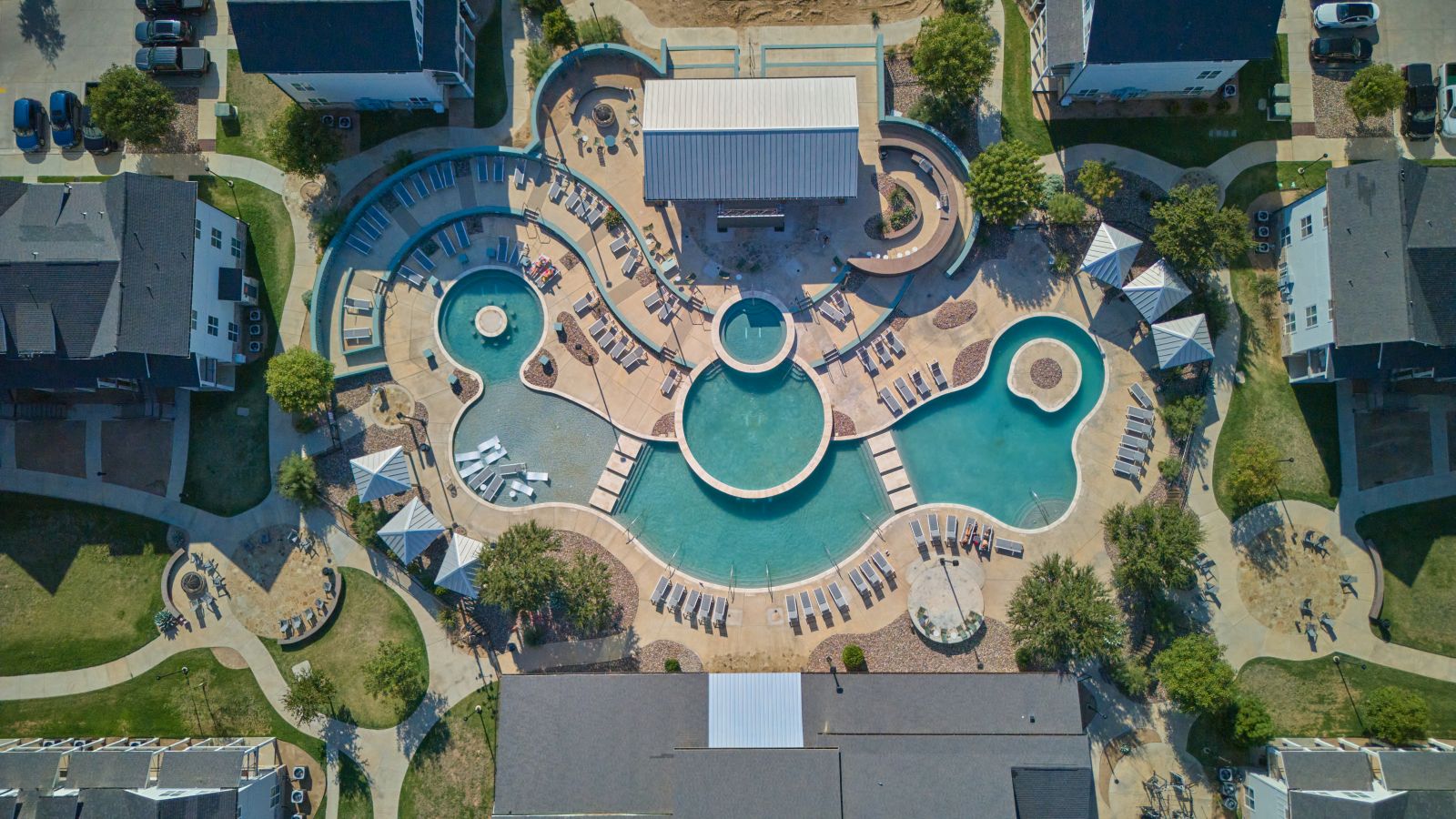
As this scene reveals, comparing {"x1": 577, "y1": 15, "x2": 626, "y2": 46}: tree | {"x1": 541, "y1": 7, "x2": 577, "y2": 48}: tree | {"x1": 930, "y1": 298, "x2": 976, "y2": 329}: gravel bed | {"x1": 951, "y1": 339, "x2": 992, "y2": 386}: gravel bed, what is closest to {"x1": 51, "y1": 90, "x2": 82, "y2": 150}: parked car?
{"x1": 541, "y1": 7, "x2": 577, "y2": 48}: tree

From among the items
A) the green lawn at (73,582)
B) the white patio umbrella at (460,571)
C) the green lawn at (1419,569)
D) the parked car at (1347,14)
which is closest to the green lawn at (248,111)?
the green lawn at (73,582)

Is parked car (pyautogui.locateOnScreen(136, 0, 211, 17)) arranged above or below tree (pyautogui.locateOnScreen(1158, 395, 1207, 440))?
above

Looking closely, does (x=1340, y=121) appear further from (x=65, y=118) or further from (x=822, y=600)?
(x=65, y=118)

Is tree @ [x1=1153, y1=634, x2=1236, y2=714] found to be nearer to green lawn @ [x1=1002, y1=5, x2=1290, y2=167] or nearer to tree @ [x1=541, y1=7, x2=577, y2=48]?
green lawn @ [x1=1002, y1=5, x2=1290, y2=167]

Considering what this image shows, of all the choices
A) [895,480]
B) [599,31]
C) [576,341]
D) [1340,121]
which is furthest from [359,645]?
[1340,121]

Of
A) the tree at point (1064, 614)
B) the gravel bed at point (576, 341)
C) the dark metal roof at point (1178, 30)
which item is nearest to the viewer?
the tree at point (1064, 614)

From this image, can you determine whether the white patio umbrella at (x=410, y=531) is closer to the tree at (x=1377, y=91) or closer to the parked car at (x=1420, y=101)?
the tree at (x=1377, y=91)
